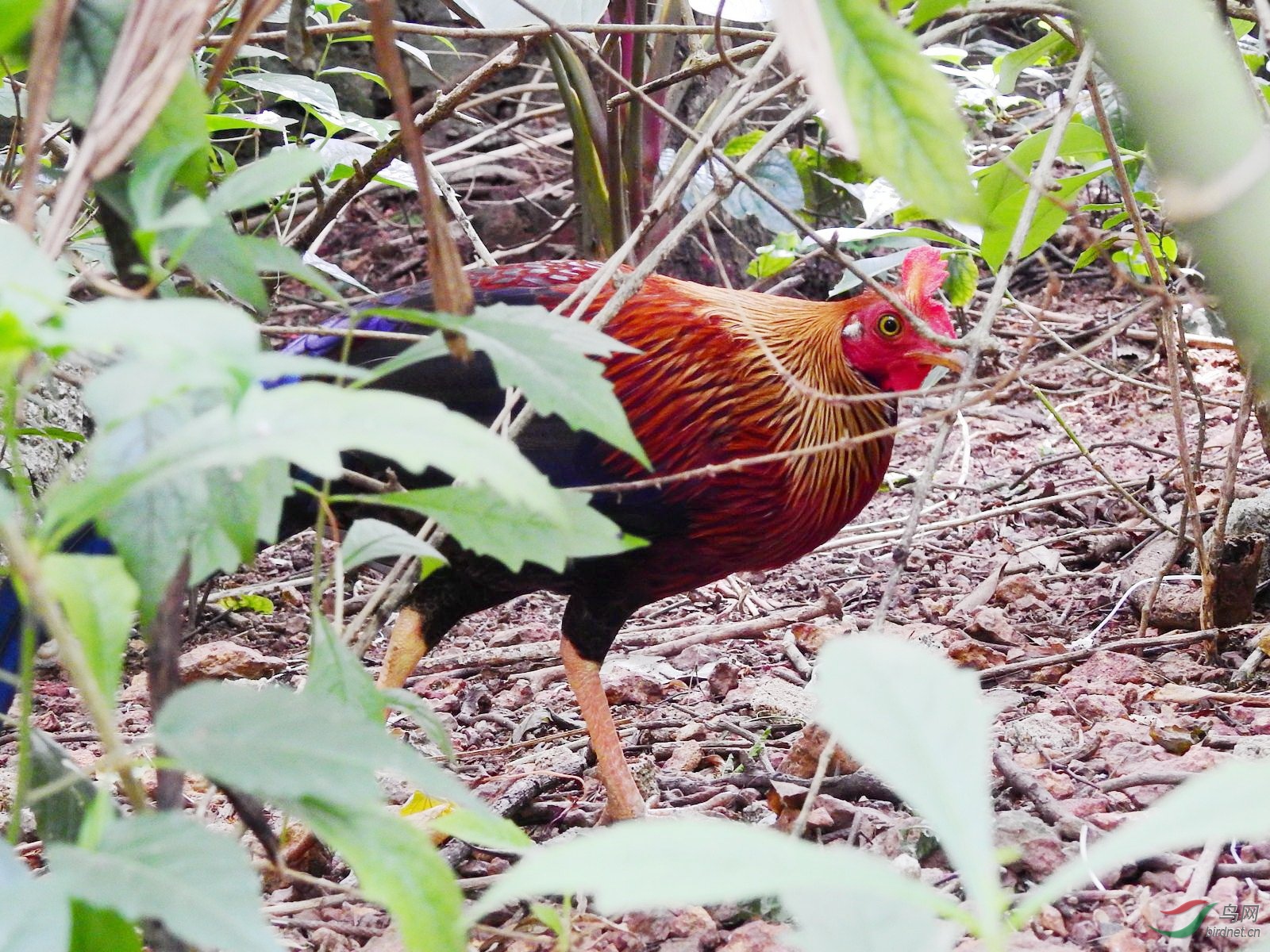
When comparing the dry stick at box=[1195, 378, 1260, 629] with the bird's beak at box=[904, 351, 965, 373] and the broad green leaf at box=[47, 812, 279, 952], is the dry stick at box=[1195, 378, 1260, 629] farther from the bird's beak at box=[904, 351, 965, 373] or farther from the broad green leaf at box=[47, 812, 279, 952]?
the broad green leaf at box=[47, 812, 279, 952]

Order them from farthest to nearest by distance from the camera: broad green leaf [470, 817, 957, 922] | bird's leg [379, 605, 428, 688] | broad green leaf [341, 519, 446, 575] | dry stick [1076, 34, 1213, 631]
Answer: bird's leg [379, 605, 428, 688]
dry stick [1076, 34, 1213, 631]
broad green leaf [341, 519, 446, 575]
broad green leaf [470, 817, 957, 922]

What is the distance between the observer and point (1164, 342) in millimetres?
2311

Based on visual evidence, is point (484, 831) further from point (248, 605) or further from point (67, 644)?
point (248, 605)

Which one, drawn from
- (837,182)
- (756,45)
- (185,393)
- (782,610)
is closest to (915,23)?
(185,393)

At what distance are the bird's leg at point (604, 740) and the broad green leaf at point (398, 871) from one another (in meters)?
1.57

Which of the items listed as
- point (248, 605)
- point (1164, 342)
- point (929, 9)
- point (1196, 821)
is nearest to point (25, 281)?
point (1196, 821)

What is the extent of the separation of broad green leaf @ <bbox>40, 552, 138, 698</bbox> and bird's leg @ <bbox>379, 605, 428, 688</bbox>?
208 centimetres

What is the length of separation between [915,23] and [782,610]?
2.52 m

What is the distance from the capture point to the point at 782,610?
11.8 feet

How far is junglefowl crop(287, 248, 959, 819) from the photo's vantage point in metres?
2.64

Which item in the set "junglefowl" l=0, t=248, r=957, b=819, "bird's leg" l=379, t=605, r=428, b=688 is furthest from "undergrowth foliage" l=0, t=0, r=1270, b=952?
"bird's leg" l=379, t=605, r=428, b=688

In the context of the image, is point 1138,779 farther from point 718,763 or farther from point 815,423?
point 815,423

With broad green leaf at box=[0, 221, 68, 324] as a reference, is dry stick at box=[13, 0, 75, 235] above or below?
above

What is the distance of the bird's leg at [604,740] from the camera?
2.33 m
